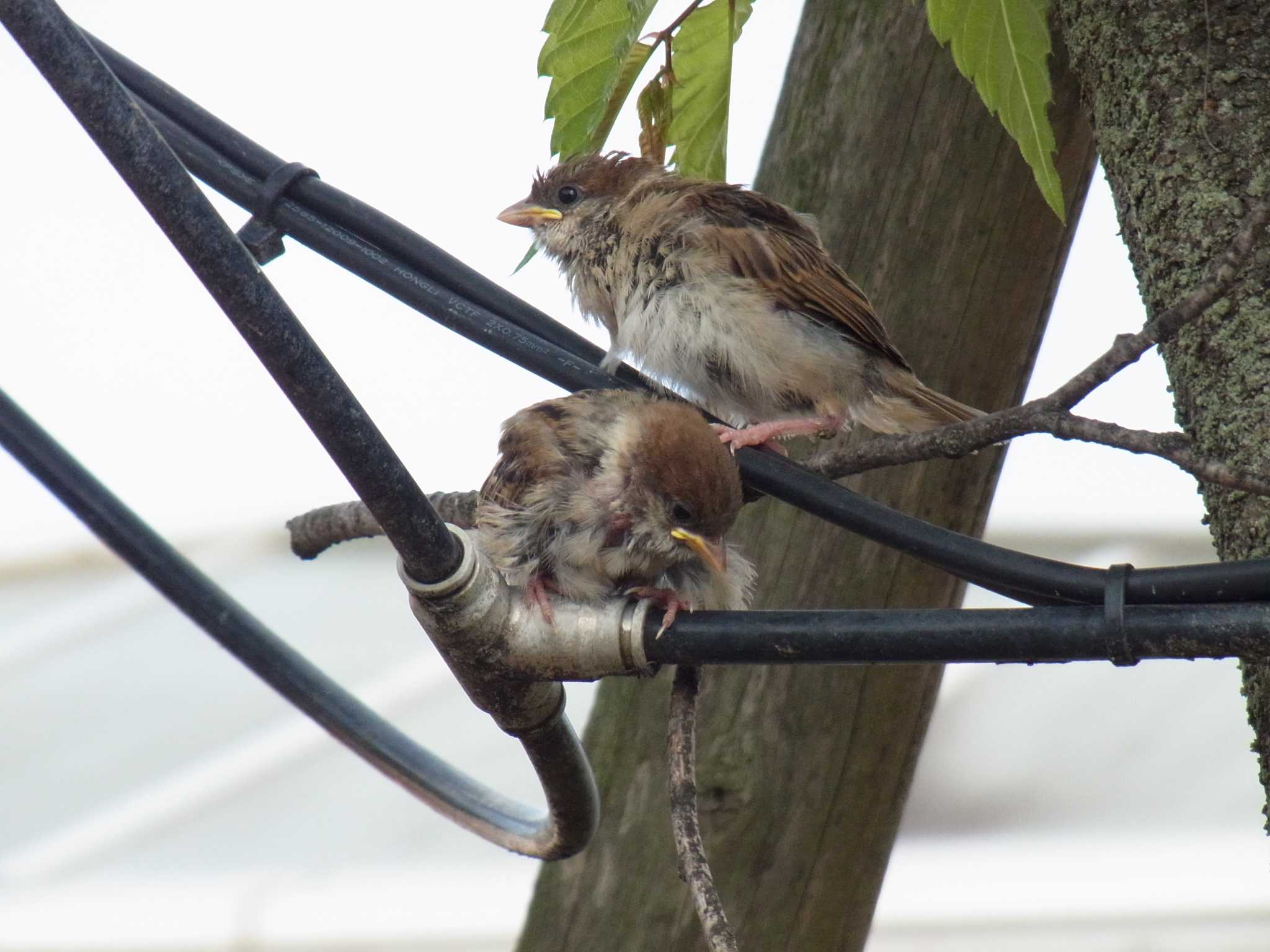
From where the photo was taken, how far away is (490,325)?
1.57 metres

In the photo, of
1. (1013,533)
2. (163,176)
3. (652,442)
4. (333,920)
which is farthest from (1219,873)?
(163,176)

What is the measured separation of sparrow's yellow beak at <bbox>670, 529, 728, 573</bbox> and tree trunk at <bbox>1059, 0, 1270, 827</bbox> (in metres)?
0.63

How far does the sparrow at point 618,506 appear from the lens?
1925mm

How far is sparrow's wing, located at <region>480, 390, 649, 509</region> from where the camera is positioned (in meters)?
2.00

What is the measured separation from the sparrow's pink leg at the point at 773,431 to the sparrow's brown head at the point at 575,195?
0.56m

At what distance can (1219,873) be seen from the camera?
5.89 metres

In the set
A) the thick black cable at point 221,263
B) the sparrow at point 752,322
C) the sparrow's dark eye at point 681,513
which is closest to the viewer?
the thick black cable at point 221,263

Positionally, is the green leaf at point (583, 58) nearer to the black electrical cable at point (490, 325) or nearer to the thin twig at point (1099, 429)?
the black electrical cable at point (490, 325)

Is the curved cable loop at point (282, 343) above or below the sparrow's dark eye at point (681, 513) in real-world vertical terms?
below

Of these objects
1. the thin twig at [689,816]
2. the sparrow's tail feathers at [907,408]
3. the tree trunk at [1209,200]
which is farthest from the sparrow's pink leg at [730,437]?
the tree trunk at [1209,200]

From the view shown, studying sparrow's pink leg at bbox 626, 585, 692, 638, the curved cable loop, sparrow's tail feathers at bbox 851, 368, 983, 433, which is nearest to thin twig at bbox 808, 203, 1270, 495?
sparrow's pink leg at bbox 626, 585, 692, 638

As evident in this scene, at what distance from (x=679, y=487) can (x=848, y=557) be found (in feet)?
1.27

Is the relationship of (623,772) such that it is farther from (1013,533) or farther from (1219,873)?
(1219,873)

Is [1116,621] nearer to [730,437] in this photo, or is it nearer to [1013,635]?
[1013,635]
